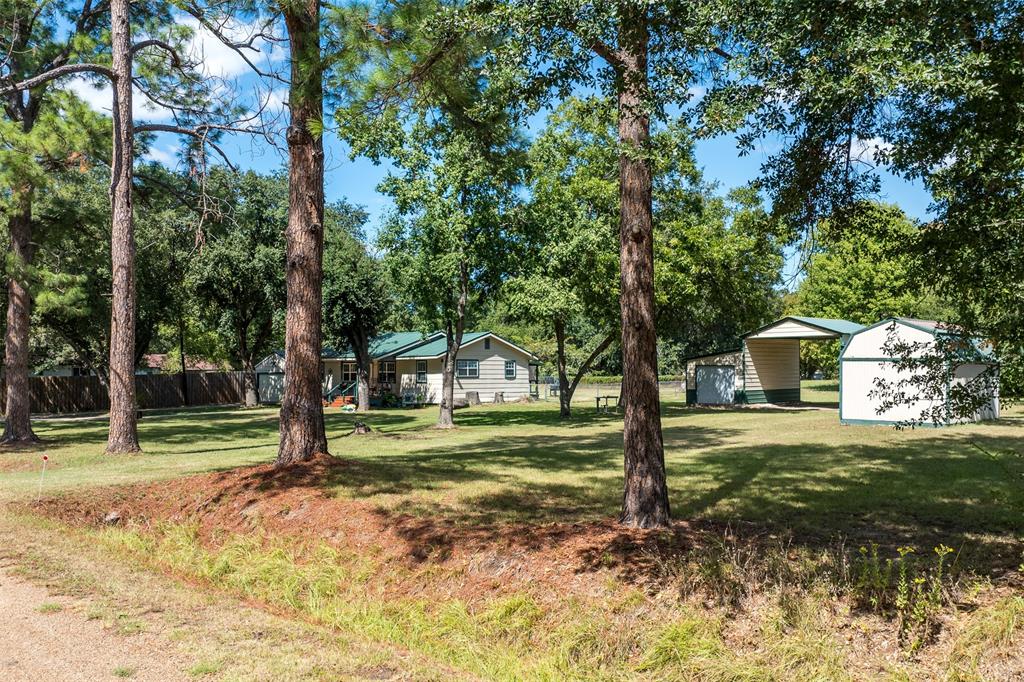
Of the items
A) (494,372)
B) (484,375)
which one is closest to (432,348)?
(484,375)

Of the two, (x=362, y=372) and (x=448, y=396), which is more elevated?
(x=362, y=372)

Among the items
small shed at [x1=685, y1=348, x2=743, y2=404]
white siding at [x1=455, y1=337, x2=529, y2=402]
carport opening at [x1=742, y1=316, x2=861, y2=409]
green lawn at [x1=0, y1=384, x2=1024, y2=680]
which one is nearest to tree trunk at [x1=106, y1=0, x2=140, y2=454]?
green lawn at [x1=0, y1=384, x2=1024, y2=680]

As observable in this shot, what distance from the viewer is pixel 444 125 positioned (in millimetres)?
9547

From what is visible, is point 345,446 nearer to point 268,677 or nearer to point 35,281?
point 35,281

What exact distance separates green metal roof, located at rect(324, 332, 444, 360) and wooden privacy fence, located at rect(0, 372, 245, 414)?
590cm

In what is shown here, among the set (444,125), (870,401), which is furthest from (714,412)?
(444,125)

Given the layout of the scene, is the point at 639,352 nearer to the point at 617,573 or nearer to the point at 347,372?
the point at 617,573

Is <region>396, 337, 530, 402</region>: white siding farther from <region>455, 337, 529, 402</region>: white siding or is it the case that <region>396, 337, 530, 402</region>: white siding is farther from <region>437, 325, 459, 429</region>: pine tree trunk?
<region>437, 325, 459, 429</region>: pine tree trunk

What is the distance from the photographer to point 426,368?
122 feet

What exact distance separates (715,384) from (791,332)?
15.3ft

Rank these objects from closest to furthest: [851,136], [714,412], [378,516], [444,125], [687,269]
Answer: [851,136], [378,516], [444,125], [687,269], [714,412]

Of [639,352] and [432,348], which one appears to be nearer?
[639,352]

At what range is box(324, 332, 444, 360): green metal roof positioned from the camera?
123 feet

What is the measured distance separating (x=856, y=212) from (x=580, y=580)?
443 centimetres
